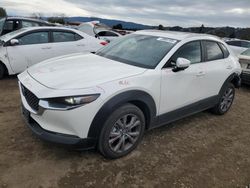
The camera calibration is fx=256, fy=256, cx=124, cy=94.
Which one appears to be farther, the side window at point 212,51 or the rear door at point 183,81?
the side window at point 212,51

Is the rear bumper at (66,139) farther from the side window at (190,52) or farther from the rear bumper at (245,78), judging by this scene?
the rear bumper at (245,78)

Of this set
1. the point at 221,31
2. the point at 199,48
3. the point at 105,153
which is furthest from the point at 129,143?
the point at 221,31

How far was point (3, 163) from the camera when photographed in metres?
3.14

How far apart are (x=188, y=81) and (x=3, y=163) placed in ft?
9.40

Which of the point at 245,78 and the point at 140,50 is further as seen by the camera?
the point at 245,78

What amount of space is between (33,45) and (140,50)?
13.0 ft

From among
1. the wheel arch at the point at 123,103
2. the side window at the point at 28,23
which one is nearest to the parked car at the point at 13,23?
the side window at the point at 28,23

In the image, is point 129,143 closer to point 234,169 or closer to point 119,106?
point 119,106

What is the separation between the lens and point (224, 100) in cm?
532

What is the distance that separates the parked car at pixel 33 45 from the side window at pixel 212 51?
4102 millimetres

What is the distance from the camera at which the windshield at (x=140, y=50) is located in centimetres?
379

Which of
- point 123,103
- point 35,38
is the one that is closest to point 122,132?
point 123,103

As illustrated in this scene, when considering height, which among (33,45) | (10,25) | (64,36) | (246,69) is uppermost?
(10,25)

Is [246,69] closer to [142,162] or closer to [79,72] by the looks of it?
[142,162]
